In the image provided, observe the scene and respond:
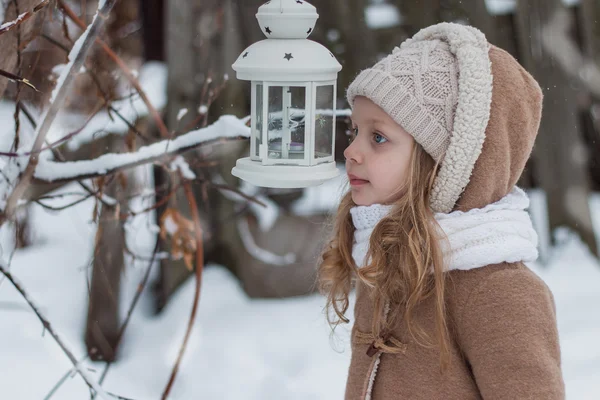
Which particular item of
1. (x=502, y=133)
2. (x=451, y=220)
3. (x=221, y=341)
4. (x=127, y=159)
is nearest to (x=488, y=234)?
(x=451, y=220)

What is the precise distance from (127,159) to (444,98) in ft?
2.49

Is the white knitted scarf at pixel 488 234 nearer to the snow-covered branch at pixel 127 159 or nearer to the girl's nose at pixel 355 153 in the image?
the girl's nose at pixel 355 153

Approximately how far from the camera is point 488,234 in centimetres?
140

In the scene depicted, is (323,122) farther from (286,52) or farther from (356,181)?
(286,52)

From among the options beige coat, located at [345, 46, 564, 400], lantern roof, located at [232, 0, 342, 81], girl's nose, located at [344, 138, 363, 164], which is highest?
lantern roof, located at [232, 0, 342, 81]

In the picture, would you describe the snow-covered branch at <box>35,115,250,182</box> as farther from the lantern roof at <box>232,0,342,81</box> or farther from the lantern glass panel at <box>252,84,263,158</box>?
the lantern roof at <box>232,0,342,81</box>

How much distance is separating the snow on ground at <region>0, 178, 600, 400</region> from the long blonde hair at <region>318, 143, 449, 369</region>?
4.57 ft

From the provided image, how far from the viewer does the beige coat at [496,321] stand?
1.32m

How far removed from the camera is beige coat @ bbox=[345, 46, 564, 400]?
132 cm

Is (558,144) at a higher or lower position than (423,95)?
lower

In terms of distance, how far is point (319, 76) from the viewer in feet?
4.44

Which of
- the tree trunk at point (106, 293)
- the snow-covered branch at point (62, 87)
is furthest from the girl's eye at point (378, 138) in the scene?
the tree trunk at point (106, 293)

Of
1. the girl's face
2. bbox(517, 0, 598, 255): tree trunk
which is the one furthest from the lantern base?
bbox(517, 0, 598, 255): tree trunk

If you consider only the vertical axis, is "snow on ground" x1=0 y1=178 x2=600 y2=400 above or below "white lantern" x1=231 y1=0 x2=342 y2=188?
below
